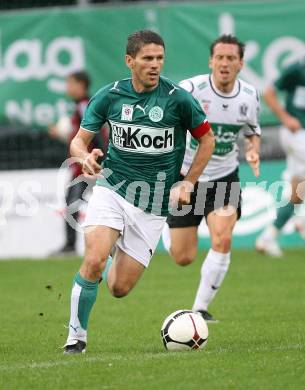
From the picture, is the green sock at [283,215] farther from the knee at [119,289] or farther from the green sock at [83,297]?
the green sock at [83,297]

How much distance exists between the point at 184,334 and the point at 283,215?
7372 millimetres

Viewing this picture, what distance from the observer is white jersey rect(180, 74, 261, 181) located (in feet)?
33.2

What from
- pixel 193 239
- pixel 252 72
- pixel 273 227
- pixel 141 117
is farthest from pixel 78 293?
pixel 252 72

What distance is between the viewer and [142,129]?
8125 millimetres

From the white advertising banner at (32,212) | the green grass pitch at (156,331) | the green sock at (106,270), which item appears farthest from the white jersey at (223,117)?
the white advertising banner at (32,212)

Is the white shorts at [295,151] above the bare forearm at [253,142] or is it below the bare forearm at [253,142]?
below

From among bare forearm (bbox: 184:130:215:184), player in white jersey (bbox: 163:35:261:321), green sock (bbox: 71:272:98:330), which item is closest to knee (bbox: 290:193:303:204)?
player in white jersey (bbox: 163:35:261:321)

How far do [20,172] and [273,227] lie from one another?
3921 millimetres

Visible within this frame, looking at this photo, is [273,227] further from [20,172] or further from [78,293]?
[78,293]

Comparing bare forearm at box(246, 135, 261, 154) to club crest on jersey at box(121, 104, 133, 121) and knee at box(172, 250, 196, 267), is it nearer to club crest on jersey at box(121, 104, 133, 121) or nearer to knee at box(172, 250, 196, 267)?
knee at box(172, 250, 196, 267)

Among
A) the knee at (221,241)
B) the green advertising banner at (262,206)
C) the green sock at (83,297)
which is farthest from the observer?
the green advertising banner at (262,206)

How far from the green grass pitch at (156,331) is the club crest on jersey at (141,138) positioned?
57.6 inches

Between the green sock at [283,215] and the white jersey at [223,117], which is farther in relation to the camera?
the green sock at [283,215]

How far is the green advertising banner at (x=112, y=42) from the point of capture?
16.0 metres
